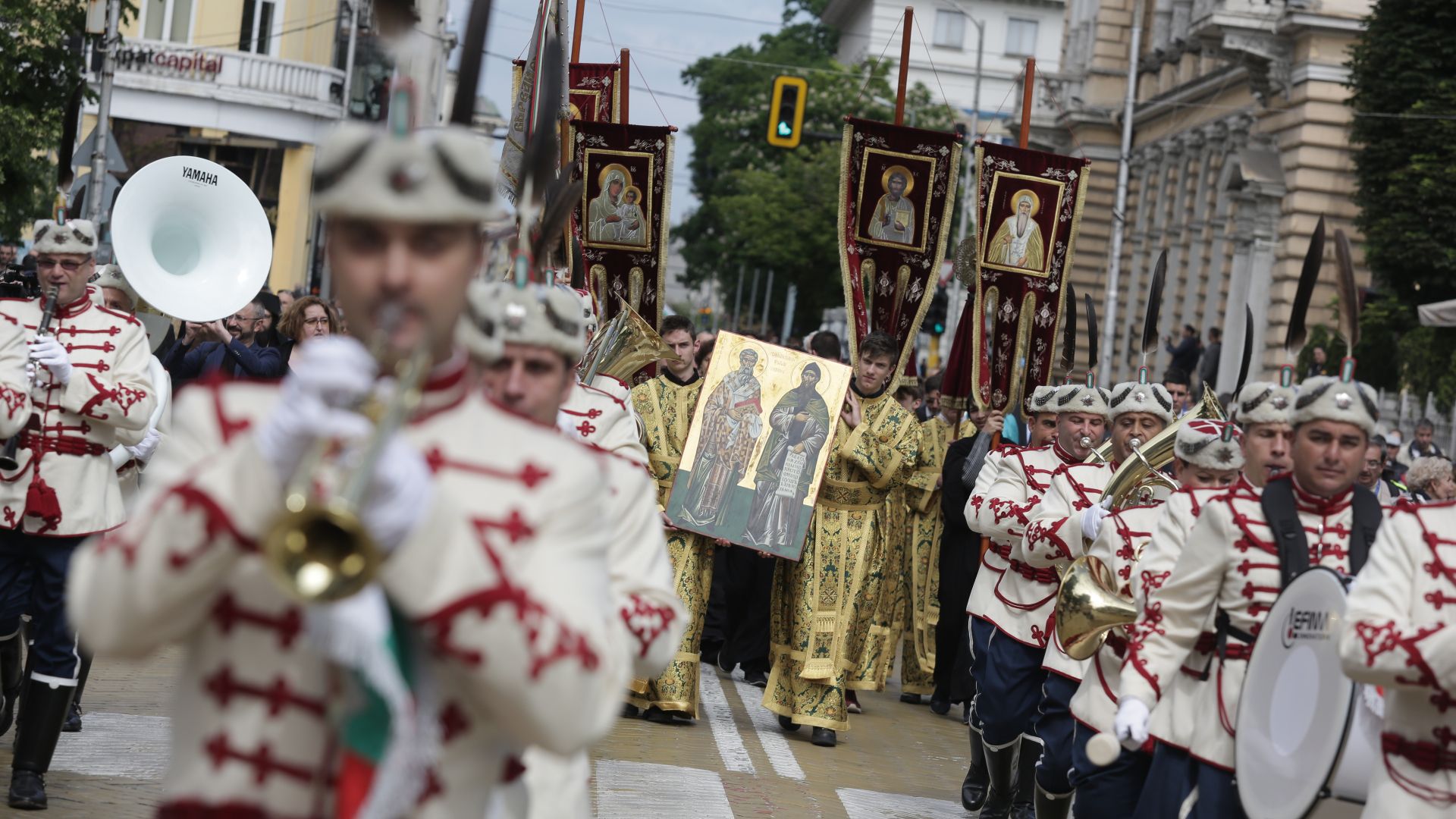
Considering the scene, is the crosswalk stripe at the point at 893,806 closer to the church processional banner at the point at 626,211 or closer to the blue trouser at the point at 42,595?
the blue trouser at the point at 42,595

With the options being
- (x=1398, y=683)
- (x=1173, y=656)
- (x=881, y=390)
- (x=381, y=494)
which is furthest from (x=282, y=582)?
(x=881, y=390)

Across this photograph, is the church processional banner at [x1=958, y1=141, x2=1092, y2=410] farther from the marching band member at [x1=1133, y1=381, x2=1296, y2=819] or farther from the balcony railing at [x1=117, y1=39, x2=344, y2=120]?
the balcony railing at [x1=117, y1=39, x2=344, y2=120]

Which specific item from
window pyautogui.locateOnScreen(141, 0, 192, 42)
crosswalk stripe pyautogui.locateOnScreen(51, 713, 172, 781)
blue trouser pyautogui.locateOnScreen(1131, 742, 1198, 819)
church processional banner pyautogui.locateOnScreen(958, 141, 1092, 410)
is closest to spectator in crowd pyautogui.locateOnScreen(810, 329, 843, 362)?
church processional banner pyautogui.locateOnScreen(958, 141, 1092, 410)

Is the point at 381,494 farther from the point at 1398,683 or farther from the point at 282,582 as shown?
the point at 1398,683

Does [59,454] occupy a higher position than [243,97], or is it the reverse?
[243,97]

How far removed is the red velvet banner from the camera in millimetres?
13203

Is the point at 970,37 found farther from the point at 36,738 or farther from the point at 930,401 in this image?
the point at 36,738

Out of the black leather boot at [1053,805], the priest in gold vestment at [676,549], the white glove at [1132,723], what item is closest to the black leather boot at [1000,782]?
the black leather boot at [1053,805]

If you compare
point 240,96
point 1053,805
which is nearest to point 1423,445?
point 1053,805

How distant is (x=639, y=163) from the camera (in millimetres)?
14062

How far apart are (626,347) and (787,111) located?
16.6 m

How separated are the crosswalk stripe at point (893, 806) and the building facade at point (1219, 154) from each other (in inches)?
590

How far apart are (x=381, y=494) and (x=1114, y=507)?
6.41 meters

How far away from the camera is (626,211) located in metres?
14.1
